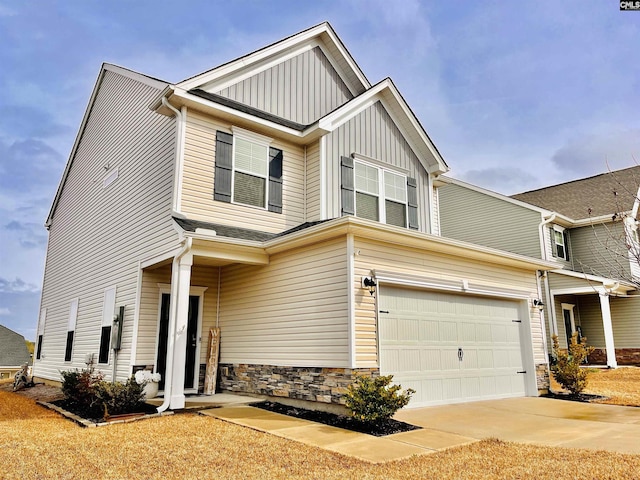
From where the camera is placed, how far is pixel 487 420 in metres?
7.21

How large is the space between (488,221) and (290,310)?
1463cm

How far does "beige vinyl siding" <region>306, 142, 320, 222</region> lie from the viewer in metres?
10.6

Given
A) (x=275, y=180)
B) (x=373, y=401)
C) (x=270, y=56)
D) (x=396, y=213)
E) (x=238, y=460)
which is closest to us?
(x=238, y=460)

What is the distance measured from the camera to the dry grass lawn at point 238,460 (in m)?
4.38

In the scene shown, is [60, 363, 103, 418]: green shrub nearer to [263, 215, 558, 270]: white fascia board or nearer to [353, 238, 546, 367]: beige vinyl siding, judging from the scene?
[263, 215, 558, 270]: white fascia board

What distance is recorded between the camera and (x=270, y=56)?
11172mm

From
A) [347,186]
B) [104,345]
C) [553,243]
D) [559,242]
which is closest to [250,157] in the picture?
[347,186]

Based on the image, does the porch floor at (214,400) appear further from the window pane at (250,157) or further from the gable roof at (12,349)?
the gable roof at (12,349)

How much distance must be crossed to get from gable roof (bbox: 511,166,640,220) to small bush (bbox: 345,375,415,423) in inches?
663

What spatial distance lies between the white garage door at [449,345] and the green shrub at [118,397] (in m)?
4.17

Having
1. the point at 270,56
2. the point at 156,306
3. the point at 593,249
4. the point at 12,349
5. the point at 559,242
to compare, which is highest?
the point at 270,56

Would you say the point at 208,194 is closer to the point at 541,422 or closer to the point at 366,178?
the point at 366,178

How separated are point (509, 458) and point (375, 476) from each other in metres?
1.60

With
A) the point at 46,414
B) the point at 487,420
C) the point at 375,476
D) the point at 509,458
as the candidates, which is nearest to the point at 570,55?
the point at 487,420
